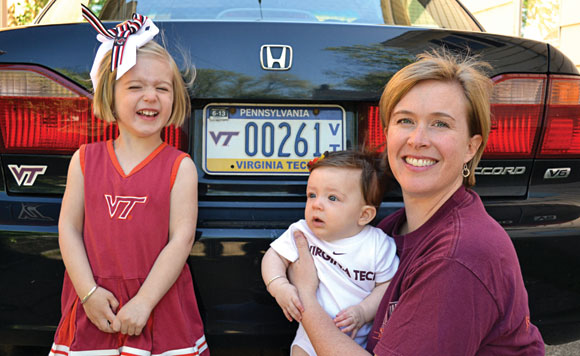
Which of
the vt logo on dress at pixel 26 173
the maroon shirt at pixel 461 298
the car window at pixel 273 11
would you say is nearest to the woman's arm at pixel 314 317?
the maroon shirt at pixel 461 298

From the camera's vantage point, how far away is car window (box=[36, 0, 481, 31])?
2.64 meters

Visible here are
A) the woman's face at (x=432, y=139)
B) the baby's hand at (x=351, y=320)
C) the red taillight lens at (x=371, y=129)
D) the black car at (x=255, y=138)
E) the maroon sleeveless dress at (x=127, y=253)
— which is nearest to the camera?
the woman's face at (x=432, y=139)

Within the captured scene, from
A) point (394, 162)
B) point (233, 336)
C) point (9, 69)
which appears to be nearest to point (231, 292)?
point (233, 336)

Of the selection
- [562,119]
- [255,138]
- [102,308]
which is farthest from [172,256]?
[562,119]

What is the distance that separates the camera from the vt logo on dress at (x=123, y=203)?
187 cm

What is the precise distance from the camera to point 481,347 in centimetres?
151

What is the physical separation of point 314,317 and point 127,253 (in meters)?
0.63

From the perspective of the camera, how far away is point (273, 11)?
105 inches

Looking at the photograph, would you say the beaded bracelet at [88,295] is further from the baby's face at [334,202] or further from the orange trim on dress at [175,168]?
the baby's face at [334,202]

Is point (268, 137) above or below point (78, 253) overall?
above

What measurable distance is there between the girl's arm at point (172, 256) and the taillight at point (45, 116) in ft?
0.64

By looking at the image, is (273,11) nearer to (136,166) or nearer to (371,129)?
(371,129)

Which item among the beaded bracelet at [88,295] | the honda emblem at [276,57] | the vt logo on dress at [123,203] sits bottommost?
the beaded bracelet at [88,295]

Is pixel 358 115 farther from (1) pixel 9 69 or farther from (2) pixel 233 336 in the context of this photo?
(1) pixel 9 69
